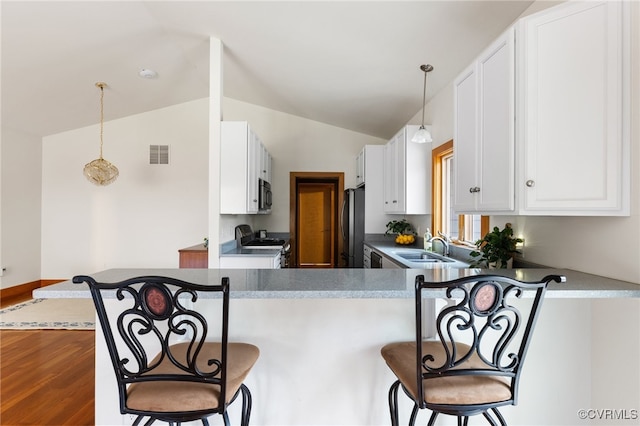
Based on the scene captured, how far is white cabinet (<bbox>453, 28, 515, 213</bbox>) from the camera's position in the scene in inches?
59.7

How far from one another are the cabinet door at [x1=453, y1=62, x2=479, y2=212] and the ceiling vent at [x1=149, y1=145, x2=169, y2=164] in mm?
4801

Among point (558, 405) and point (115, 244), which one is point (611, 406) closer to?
point (558, 405)

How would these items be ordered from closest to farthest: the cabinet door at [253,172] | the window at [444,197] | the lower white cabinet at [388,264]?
the lower white cabinet at [388,264], the window at [444,197], the cabinet door at [253,172]

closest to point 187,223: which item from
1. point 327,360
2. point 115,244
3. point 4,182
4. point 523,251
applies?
point 115,244

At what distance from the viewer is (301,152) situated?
Answer: 5422 millimetres

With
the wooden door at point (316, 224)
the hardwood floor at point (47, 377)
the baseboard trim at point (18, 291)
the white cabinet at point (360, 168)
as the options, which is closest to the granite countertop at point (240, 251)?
the hardwood floor at point (47, 377)

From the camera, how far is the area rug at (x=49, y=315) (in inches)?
137

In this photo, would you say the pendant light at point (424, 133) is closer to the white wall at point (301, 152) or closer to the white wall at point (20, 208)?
the white wall at point (301, 152)

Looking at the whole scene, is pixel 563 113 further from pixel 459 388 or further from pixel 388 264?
pixel 388 264

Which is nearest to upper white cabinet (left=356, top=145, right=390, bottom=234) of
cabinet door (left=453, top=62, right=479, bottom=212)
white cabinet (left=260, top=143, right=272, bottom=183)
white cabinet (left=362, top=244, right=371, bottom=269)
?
white cabinet (left=362, top=244, right=371, bottom=269)

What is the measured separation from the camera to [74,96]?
4234 mm

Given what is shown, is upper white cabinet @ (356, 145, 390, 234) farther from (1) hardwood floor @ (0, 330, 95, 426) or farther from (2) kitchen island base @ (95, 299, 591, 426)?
(1) hardwood floor @ (0, 330, 95, 426)

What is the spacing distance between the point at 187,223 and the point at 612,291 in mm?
5317

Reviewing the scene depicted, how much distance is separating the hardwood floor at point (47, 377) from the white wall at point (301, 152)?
297 centimetres
